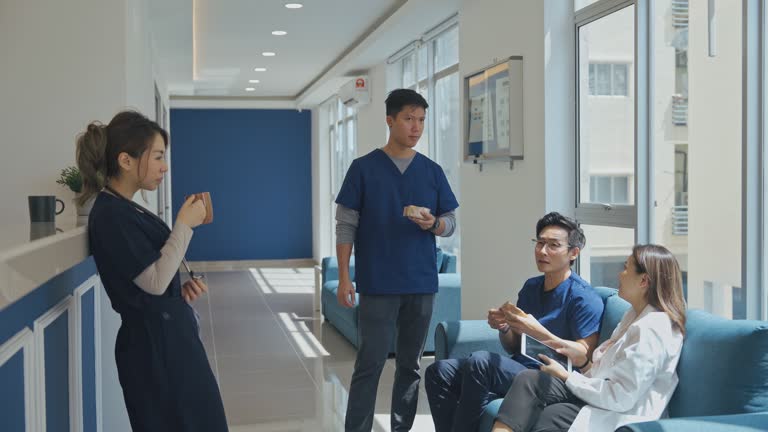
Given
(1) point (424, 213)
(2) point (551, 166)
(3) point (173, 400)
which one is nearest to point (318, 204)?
(2) point (551, 166)

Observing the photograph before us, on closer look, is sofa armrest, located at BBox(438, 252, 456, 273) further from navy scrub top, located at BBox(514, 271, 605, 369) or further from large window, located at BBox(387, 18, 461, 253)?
navy scrub top, located at BBox(514, 271, 605, 369)

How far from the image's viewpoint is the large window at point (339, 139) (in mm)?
12594

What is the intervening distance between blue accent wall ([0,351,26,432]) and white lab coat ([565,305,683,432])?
183 centimetres

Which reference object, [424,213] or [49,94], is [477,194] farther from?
[49,94]

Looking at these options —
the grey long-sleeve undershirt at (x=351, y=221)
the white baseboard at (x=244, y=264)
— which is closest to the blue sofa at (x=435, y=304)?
the grey long-sleeve undershirt at (x=351, y=221)

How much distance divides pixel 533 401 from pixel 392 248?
0.98 metres

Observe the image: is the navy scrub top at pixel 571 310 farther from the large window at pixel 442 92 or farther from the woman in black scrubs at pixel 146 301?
the large window at pixel 442 92

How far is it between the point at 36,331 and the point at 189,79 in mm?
10509

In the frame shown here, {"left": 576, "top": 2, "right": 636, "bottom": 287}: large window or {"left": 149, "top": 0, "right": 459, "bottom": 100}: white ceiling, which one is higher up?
{"left": 149, "top": 0, "right": 459, "bottom": 100}: white ceiling

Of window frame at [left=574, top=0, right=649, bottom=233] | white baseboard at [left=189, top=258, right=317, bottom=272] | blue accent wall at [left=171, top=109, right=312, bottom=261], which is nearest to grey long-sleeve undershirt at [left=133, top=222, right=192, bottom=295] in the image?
window frame at [left=574, top=0, right=649, bottom=233]

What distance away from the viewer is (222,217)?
51.5 feet

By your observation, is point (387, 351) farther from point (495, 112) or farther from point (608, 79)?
point (495, 112)

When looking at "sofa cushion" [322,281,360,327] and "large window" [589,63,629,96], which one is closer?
"large window" [589,63,629,96]

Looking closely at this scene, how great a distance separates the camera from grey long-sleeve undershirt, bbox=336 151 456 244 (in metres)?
3.78
